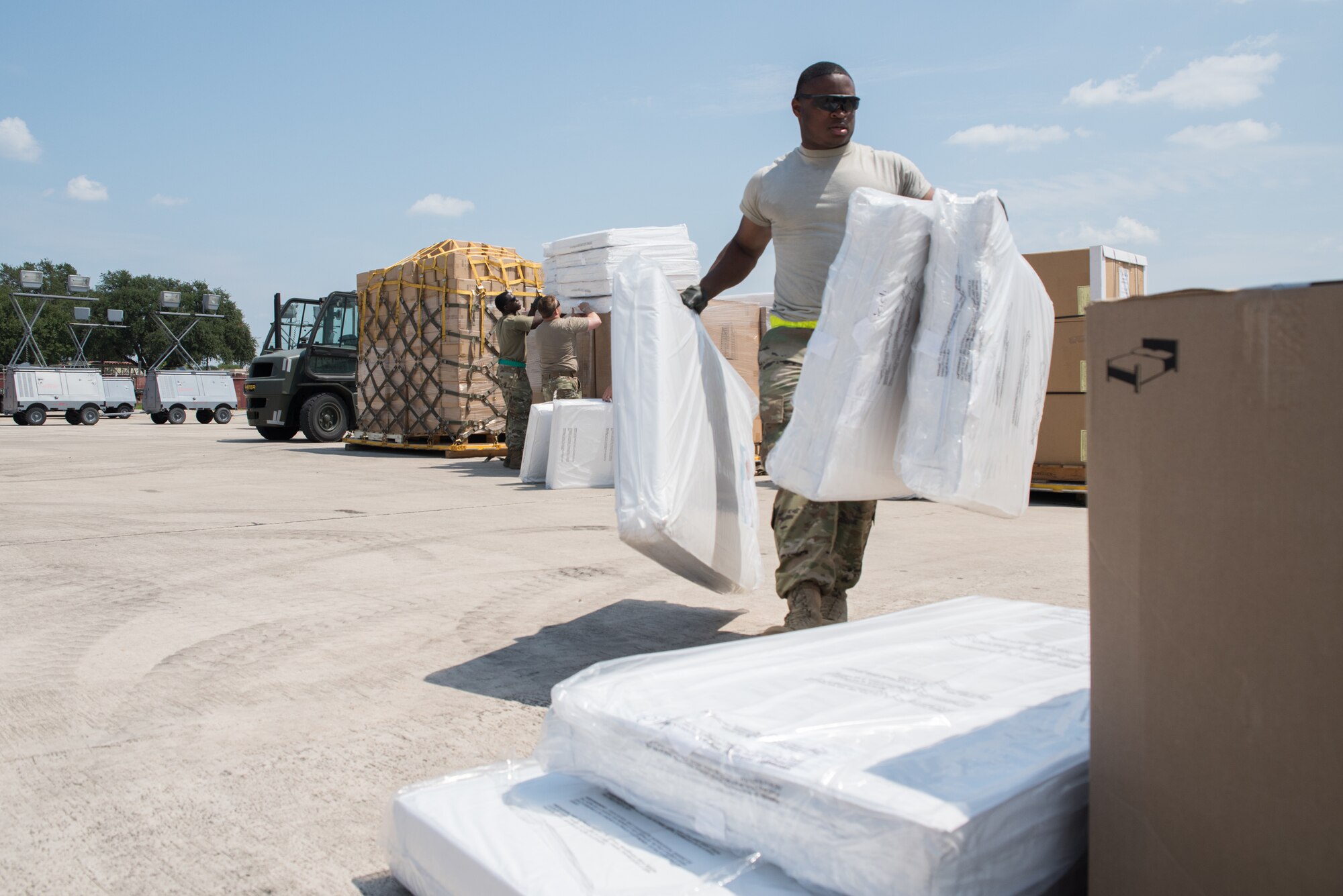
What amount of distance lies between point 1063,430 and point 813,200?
466cm

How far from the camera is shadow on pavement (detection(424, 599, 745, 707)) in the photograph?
2.62m

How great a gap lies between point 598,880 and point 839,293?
4.98 feet

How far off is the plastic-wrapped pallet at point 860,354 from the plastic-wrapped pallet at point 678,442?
1.18 feet

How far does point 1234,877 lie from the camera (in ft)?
2.89

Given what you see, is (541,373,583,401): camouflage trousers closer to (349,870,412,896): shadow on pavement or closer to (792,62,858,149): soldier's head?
(792,62,858,149): soldier's head

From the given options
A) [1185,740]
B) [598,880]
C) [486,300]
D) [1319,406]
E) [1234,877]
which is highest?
[486,300]

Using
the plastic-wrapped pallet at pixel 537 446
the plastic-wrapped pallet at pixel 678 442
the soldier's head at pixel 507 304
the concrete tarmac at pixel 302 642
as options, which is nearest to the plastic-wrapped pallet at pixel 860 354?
the plastic-wrapped pallet at pixel 678 442

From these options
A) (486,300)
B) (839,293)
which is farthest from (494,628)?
(486,300)

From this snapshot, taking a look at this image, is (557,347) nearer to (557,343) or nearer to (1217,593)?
(557,343)

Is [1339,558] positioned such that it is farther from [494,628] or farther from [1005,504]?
[494,628]

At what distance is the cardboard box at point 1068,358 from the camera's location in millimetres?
6805

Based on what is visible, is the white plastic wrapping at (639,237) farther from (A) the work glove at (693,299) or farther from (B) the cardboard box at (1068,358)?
(A) the work glove at (693,299)

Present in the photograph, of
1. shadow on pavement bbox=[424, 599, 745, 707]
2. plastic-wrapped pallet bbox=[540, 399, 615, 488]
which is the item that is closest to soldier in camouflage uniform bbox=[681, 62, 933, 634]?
shadow on pavement bbox=[424, 599, 745, 707]

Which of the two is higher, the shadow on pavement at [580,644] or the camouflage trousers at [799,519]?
the camouflage trousers at [799,519]
